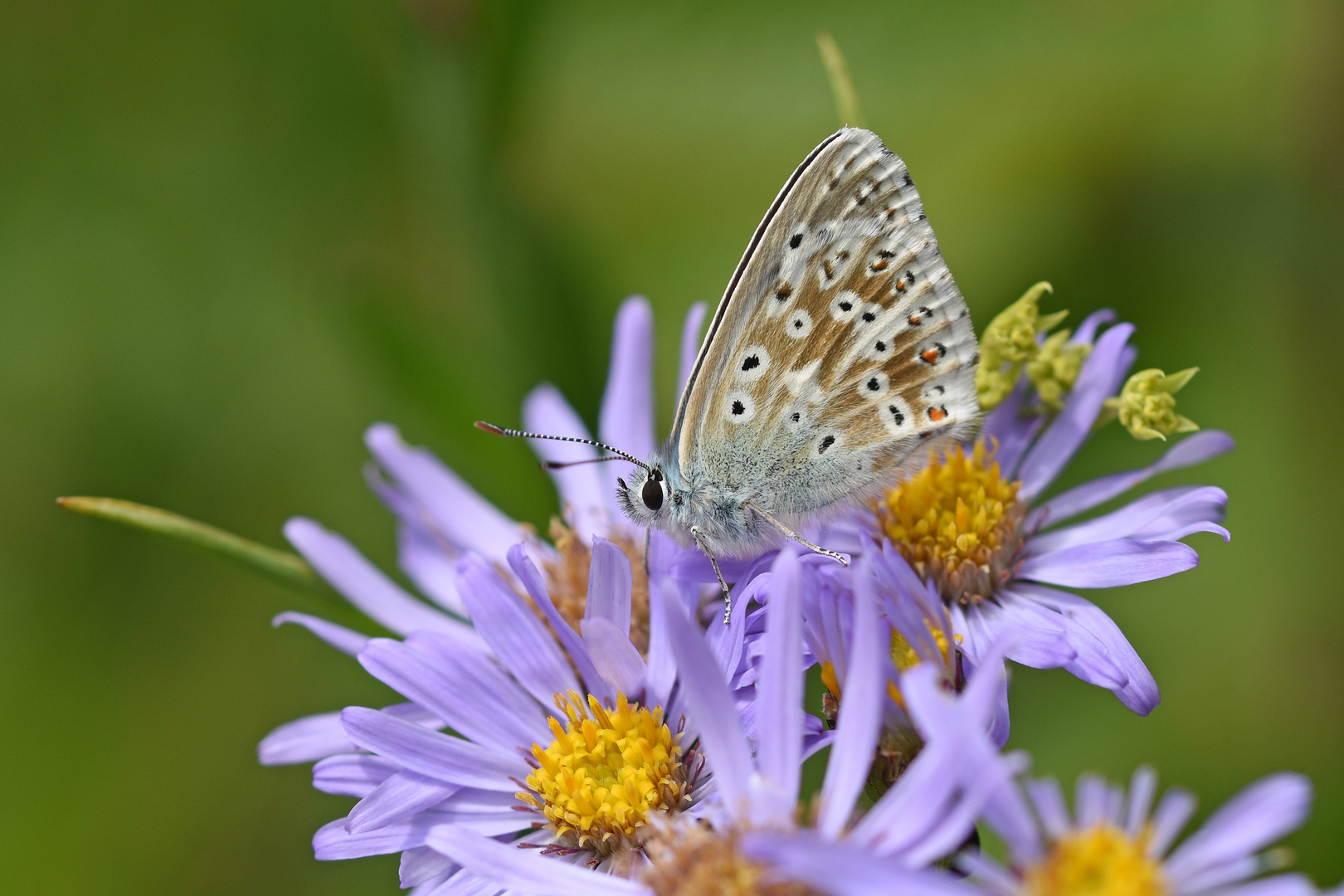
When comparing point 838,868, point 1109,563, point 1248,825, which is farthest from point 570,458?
point 1248,825

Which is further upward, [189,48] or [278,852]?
[189,48]

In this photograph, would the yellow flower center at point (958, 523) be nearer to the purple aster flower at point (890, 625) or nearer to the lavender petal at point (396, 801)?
the purple aster flower at point (890, 625)

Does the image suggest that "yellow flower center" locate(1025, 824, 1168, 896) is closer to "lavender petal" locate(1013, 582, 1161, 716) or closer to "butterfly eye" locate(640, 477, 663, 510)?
"lavender petal" locate(1013, 582, 1161, 716)

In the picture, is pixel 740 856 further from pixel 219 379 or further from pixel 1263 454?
pixel 219 379

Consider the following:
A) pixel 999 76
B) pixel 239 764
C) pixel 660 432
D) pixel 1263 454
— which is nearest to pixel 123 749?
pixel 239 764

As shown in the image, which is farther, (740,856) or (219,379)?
(219,379)

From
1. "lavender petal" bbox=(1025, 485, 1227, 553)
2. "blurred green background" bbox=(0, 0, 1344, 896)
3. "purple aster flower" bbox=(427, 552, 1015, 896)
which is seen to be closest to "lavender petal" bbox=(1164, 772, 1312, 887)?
"purple aster flower" bbox=(427, 552, 1015, 896)

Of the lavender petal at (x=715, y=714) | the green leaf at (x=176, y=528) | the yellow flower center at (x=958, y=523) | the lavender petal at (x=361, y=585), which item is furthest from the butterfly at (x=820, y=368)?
the green leaf at (x=176, y=528)
